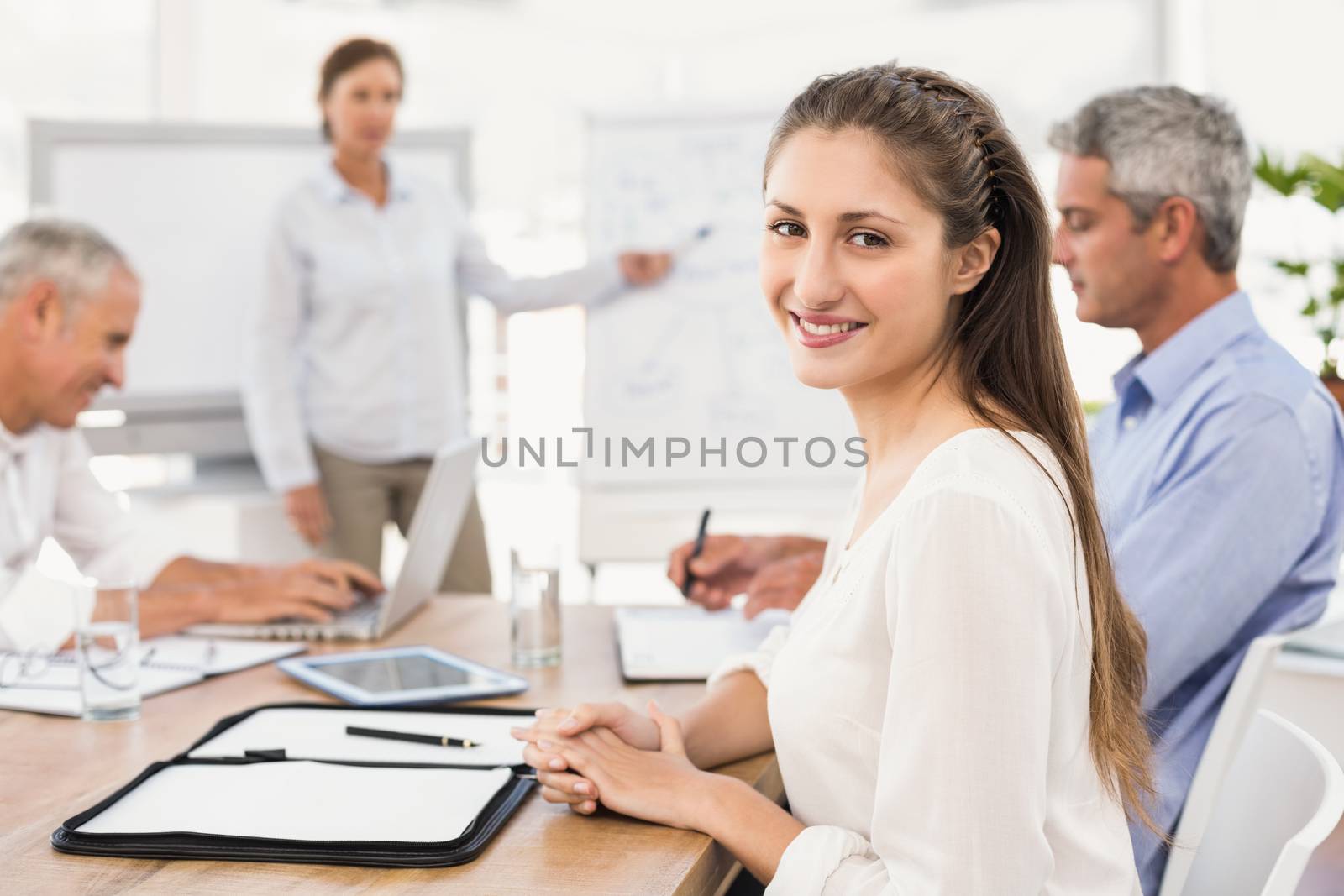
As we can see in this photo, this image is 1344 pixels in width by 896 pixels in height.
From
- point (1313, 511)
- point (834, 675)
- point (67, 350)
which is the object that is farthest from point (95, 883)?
point (1313, 511)

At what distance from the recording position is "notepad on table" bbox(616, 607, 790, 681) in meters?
1.59

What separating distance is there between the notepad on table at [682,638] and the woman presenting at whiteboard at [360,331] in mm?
1316

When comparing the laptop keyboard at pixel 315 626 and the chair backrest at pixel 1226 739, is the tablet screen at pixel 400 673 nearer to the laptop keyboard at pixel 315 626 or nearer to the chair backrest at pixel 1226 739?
the laptop keyboard at pixel 315 626

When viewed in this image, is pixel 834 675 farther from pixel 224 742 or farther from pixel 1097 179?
pixel 1097 179

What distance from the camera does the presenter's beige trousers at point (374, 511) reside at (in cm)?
309

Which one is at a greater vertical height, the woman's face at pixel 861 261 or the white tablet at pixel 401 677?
the woman's face at pixel 861 261

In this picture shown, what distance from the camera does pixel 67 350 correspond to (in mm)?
1871

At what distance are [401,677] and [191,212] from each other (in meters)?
2.19

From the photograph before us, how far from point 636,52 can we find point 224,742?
3.30m

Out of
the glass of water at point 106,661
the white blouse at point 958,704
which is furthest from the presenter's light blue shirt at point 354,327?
the white blouse at point 958,704

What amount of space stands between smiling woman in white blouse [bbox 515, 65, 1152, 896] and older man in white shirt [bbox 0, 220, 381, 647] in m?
0.77
